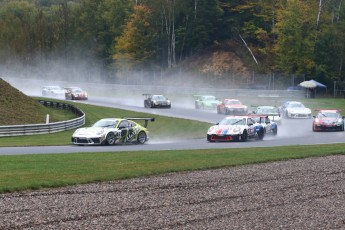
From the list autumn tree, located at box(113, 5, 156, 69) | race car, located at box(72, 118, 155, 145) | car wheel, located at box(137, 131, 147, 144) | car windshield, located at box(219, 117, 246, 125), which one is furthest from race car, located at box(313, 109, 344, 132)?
autumn tree, located at box(113, 5, 156, 69)

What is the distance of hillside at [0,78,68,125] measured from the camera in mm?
45844

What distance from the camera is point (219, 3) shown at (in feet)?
323

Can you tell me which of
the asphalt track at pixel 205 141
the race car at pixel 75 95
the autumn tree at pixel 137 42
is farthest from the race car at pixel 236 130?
the autumn tree at pixel 137 42

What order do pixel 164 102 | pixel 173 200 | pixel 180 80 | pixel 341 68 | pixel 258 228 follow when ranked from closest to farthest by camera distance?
pixel 258 228
pixel 173 200
pixel 164 102
pixel 341 68
pixel 180 80

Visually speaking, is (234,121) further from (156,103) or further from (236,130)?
(156,103)

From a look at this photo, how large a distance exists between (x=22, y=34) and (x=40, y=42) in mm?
3770

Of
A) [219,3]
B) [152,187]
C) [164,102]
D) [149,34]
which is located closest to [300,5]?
[219,3]

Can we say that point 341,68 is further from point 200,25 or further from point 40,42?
point 40,42

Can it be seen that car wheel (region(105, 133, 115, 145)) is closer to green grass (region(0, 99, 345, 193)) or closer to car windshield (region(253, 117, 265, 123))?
green grass (region(0, 99, 345, 193))

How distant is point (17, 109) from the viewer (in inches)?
1905

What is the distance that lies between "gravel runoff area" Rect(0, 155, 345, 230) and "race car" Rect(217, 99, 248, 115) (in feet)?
117

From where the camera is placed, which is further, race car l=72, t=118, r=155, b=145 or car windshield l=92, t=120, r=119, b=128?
car windshield l=92, t=120, r=119, b=128

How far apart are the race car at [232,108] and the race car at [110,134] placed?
909 inches

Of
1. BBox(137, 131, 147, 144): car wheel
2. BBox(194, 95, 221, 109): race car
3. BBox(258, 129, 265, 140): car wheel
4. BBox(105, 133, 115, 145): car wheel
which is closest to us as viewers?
BBox(105, 133, 115, 145): car wheel
